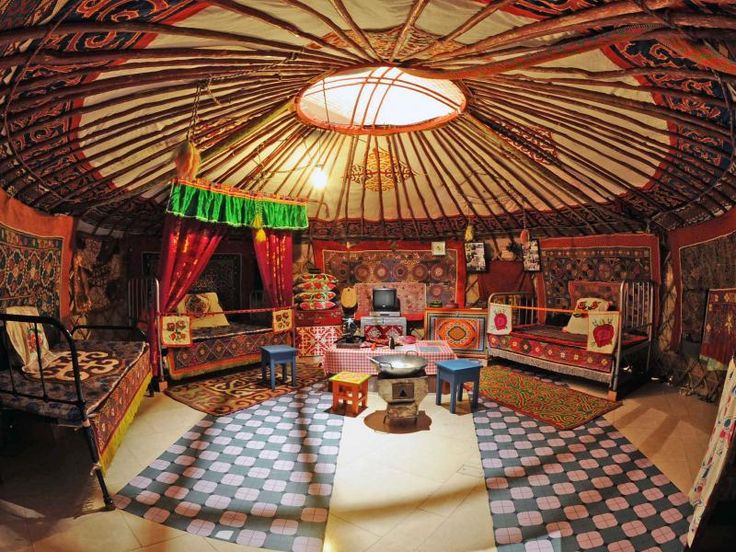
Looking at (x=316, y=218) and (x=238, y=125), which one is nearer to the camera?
(x=238, y=125)

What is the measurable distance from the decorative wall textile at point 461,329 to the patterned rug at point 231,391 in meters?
1.97

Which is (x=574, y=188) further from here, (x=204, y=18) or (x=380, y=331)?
(x=204, y=18)

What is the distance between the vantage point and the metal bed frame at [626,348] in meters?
4.82

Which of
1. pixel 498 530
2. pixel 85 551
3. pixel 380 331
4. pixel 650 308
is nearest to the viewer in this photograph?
pixel 85 551

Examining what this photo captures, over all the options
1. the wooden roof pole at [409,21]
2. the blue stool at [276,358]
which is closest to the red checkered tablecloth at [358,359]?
the blue stool at [276,358]

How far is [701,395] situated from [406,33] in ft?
16.6

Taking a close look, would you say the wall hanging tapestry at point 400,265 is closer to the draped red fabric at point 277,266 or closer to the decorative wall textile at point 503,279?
the decorative wall textile at point 503,279

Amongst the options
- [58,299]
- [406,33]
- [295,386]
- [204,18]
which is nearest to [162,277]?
[58,299]

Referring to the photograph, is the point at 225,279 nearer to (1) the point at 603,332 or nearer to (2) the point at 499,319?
(2) the point at 499,319

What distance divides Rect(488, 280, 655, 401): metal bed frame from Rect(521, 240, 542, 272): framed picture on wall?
2.60 feet

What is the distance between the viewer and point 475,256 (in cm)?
752

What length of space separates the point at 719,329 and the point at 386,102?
14.4 feet

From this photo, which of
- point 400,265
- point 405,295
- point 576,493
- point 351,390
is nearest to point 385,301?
point 405,295

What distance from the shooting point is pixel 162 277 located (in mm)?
5148
